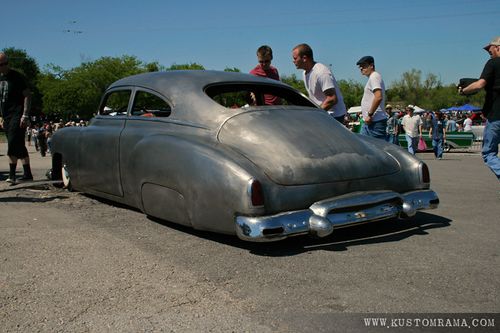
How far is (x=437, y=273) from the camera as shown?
9.77 ft

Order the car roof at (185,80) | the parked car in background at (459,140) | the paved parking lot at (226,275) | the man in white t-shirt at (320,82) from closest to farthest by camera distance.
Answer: the paved parking lot at (226,275)
the car roof at (185,80)
the man in white t-shirt at (320,82)
the parked car in background at (459,140)

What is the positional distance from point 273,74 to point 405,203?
11.7ft

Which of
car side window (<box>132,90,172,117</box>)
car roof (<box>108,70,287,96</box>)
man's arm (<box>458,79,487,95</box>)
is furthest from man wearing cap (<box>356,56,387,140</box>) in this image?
car side window (<box>132,90,172,117</box>)

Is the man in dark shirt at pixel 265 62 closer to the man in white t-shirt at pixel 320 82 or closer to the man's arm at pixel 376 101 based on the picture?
the man in white t-shirt at pixel 320 82

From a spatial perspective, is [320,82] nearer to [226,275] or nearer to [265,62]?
[265,62]

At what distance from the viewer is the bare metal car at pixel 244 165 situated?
3.42 metres

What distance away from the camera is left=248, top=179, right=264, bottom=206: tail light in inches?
131

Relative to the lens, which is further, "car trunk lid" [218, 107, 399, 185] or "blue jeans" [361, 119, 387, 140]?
"blue jeans" [361, 119, 387, 140]

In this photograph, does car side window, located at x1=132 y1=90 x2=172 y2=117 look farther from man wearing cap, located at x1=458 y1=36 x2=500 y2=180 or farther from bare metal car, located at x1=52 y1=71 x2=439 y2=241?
man wearing cap, located at x1=458 y1=36 x2=500 y2=180

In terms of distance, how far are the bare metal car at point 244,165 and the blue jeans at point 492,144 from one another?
1.78 meters

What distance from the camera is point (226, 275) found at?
9.88ft

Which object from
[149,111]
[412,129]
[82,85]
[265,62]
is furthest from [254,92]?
[82,85]

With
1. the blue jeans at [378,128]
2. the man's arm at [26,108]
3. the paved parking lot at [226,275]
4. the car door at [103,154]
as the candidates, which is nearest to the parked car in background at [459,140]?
the blue jeans at [378,128]

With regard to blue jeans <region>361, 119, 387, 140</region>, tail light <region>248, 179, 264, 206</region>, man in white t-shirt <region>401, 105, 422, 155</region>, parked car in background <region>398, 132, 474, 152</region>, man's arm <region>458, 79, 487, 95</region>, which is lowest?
parked car in background <region>398, 132, 474, 152</region>
